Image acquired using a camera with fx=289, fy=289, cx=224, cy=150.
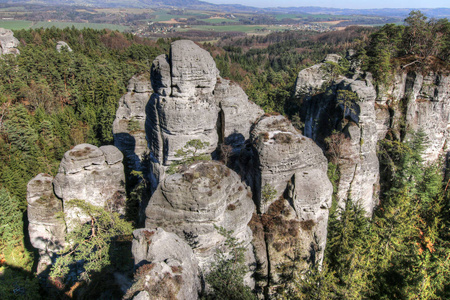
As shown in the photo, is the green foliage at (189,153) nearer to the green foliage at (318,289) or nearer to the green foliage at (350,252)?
the green foliage at (350,252)

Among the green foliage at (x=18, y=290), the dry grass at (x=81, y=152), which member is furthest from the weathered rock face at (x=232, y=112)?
the green foliage at (x=18, y=290)

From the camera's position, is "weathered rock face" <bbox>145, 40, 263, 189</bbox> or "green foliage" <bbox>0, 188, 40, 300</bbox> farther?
"green foliage" <bbox>0, 188, 40, 300</bbox>

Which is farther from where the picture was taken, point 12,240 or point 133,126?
point 133,126

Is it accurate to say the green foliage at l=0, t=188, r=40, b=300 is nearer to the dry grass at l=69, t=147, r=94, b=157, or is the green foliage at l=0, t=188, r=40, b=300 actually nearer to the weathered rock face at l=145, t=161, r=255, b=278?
the dry grass at l=69, t=147, r=94, b=157

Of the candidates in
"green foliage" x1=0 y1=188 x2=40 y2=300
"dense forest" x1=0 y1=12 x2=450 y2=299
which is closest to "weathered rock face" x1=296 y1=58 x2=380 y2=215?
"dense forest" x1=0 y1=12 x2=450 y2=299

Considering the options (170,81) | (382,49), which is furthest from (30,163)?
(382,49)

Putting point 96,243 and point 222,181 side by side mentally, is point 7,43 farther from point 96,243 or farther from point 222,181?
point 222,181

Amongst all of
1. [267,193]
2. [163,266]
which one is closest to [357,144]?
[267,193]
